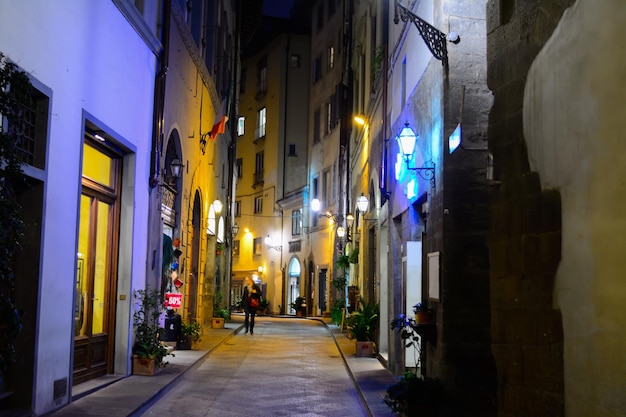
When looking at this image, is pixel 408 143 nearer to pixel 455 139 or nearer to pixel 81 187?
pixel 455 139

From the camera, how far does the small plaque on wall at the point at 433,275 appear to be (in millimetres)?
9305

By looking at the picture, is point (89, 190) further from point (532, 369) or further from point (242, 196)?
point (242, 196)

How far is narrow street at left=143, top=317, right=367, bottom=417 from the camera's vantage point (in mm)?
10156

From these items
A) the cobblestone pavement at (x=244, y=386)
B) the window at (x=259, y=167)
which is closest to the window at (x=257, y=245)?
the window at (x=259, y=167)

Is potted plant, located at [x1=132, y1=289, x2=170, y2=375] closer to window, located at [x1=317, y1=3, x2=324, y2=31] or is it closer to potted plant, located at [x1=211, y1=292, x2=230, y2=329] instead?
potted plant, located at [x1=211, y1=292, x2=230, y2=329]

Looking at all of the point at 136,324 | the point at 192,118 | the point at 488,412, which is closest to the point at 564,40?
the point at 488,412

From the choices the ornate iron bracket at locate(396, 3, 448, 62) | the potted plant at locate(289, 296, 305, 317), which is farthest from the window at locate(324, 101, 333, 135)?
the ornate iron bracket at locate(396, 3, 448, 62)

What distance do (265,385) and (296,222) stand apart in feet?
101

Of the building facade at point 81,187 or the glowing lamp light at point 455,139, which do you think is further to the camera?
the glowing lamp light at point 455,139

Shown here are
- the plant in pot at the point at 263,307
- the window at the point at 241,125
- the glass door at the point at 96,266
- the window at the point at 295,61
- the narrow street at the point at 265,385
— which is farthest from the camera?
the window at the point at 295,61

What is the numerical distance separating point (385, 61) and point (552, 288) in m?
10.1

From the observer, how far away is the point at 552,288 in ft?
22.4

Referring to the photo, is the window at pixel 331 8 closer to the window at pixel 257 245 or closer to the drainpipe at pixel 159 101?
the window at pixel 257 245

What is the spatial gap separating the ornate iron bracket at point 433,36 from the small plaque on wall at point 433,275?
8.68 ft
